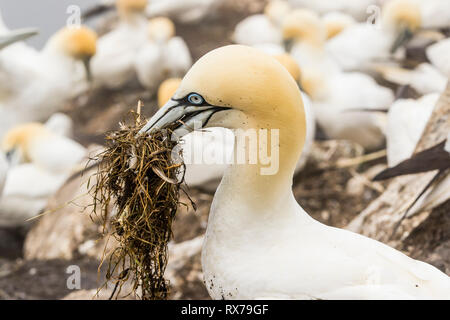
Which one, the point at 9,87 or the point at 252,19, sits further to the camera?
the point at 252,19

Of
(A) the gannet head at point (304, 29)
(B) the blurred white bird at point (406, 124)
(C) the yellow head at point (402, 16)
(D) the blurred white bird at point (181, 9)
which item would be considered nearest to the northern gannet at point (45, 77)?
(D) the blurred white bird at point (181, 9)

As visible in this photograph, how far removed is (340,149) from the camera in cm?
483

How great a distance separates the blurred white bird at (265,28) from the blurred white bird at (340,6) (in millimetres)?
285

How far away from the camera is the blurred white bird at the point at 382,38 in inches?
209

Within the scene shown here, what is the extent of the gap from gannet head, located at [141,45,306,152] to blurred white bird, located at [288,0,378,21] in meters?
4.94

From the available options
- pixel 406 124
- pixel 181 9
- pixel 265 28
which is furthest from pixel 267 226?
pixel 181 9

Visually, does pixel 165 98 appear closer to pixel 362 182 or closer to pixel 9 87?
pixel 362 182

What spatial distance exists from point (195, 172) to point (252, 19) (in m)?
3.20

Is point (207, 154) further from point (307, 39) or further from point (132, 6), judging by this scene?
point (132, 6)

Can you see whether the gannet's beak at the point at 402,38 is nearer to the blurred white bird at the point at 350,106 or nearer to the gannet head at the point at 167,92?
the blurred white bird at the point at 350,106

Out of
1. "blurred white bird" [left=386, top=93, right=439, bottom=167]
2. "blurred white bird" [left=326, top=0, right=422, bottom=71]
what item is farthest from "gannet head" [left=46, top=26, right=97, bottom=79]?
"blurred white bird" [left=386, top=93, right=439, bottom=167]

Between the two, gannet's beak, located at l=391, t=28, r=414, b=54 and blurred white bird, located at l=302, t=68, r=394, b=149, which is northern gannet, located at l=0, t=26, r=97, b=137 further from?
gannet's beak, located at l=391, t=28, r=414, b=54

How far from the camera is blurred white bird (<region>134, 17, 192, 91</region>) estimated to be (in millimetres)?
5637
